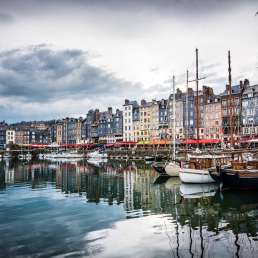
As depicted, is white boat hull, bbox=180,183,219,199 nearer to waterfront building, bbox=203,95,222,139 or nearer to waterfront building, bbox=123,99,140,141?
waterfront building, bbox=203,95,222,139

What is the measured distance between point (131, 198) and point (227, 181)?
8.54 metres

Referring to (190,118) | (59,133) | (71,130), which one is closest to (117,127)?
(190,118)

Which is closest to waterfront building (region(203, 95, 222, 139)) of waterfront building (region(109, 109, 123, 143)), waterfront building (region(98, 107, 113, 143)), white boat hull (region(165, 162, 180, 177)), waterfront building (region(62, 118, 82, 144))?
waterfront building (region(109, 109, 123, 143))

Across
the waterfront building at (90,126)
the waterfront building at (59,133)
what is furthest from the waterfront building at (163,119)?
the waterfront building at (59,133)

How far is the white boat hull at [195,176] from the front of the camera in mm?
31406

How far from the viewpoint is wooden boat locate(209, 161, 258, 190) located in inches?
1011

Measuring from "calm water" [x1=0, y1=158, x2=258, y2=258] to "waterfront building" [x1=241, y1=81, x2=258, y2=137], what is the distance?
5218 cm

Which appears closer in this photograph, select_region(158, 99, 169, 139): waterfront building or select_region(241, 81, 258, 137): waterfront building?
select_region(241, 81, 258, 137): waterfront building

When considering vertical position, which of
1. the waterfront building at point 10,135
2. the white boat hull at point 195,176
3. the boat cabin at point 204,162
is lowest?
the white boat hull at point 195,176

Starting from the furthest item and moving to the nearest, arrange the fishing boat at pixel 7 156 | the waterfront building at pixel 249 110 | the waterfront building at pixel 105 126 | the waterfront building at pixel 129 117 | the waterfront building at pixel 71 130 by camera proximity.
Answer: the waterfront building at pixel 71 130
the waterfront building at pixel 105 126
the fishing boat at pixel 7 156
the waterfront building at pixel 129 117
the waterfront building at pixel 249 110

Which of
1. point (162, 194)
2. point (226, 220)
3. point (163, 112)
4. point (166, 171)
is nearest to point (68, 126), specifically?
point (163, 112)

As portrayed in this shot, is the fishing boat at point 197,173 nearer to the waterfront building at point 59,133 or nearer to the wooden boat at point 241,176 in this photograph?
the wooden boat at point 241,176

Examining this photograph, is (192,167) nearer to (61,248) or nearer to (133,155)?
(61,248)

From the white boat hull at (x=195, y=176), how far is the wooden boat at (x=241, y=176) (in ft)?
10.6
